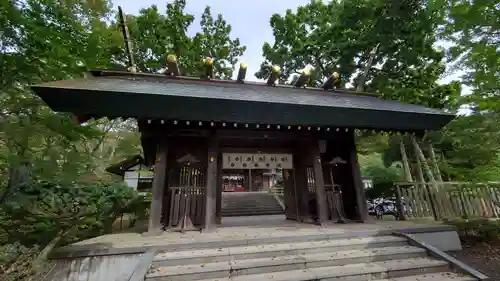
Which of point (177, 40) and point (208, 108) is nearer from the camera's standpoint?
point (208, 108)

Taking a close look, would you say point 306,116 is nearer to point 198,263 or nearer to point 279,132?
point 279,132

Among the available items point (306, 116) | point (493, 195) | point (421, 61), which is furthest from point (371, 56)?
point (306, 116)

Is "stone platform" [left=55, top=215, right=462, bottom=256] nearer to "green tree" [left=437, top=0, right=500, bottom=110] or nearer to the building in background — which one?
"green tree" [left=437, top=0, right=500, bottom=110]

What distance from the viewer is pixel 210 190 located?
5641 millimetres

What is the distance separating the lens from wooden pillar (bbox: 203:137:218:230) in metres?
5.51

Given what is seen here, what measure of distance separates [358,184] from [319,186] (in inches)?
47.3

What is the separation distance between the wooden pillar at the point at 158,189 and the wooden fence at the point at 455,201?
6.77m

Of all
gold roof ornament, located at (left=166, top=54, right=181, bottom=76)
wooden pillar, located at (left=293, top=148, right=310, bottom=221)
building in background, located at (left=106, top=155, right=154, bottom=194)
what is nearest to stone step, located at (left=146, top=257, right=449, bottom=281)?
wooden pillar, located at (left=293, top=148, right=310, bottom=221)

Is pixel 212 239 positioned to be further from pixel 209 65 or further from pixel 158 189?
pixel 209 65

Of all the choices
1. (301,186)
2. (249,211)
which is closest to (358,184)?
(301,186)

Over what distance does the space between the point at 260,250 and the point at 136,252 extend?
211 centimetres

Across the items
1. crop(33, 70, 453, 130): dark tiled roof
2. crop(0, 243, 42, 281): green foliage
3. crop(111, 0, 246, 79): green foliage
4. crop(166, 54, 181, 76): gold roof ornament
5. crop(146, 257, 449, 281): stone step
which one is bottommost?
crop(146, 257, 449, 281): stone step

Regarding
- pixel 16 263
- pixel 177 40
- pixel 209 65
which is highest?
pixel 177 40

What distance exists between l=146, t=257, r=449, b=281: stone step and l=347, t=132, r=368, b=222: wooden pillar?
2495 mm
